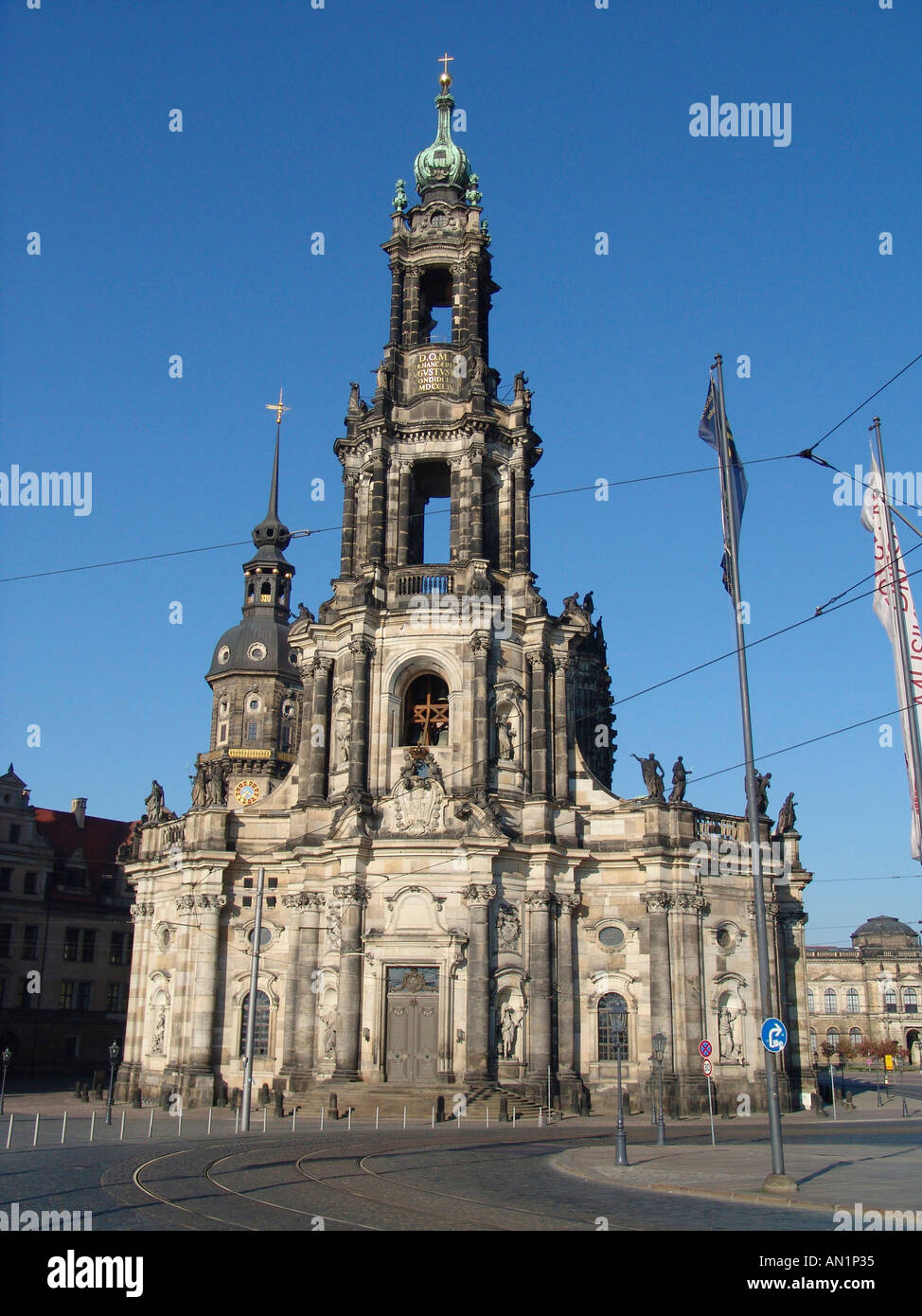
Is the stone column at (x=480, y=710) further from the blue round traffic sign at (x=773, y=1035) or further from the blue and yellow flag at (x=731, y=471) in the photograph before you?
the blue round traffic sign at (x=773, y=1035)

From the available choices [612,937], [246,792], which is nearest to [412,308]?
[612,937]

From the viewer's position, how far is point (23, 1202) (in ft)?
60.9

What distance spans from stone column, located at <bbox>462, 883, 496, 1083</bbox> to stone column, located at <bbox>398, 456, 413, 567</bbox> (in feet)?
48.9

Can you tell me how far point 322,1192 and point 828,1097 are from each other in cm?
4793

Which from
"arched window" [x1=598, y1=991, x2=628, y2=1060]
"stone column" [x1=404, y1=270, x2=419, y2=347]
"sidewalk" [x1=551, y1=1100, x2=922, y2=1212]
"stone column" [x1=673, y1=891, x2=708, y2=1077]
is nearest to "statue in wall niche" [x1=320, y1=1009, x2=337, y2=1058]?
"arched window" [x1=598, y1=991, x2=628, y2=1060]

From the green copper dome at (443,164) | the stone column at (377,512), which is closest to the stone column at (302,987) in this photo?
the stone column at (377,512)

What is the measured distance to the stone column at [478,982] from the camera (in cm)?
4244

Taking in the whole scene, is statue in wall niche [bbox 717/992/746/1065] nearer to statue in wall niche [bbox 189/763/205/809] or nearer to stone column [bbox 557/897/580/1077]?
stone column [bbox 557/897/580/1077]

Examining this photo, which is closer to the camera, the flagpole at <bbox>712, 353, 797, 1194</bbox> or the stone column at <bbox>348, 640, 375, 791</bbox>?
the flagpole at <bbox>712, 353, 797, 1194</bbox>

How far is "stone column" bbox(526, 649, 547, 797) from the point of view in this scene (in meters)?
47.6

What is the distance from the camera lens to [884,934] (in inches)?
5054

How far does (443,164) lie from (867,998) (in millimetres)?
90554

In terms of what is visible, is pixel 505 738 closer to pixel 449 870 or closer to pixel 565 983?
pixel 449 870
